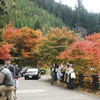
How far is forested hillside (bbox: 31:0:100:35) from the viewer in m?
106

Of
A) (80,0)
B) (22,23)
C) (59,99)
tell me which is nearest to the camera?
(59,99)

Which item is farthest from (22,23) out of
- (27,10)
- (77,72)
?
(77,72)

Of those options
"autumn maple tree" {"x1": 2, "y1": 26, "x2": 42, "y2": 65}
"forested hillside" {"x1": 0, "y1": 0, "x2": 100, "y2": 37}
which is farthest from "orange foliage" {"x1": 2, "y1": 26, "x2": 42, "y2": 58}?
"forested hillside" {"x1": 0, "y1": 0, "x2": 100, "y2": 37}

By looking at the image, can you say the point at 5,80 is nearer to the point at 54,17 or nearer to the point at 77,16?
the point at 54,17

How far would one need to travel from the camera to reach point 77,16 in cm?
12312

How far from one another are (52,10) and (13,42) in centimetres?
10831

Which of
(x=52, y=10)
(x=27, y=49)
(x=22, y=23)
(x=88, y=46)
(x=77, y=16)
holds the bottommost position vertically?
(x=88, y=46)

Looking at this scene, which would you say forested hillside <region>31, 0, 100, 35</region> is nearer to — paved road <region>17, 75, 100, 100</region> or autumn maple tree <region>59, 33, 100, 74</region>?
autumn maple tree <region>59, 33, 100, 74</region>

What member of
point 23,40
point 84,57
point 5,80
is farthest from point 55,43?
point 23,40

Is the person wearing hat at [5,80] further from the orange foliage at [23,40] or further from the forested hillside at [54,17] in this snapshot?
the forested hillside at [54,17]

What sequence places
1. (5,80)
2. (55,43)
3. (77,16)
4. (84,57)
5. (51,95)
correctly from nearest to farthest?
(5,80)
(51,95)
(84,57)
(55,43)
(77,16)

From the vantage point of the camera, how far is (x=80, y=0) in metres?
136

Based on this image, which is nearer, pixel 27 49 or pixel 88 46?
pixel 88 46

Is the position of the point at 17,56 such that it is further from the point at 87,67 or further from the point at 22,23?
the point at 22,23
